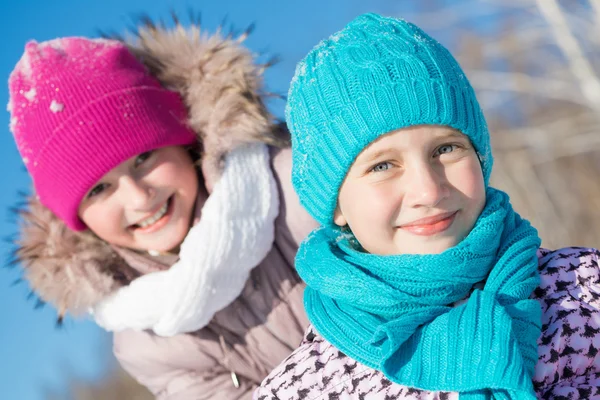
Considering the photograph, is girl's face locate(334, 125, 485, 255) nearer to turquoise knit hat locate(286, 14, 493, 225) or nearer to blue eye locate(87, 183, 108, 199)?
turquoise knit hat locate(286, 14, 493, 225)

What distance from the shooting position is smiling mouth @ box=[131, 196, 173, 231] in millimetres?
2627

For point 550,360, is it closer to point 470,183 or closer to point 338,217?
point 470,183

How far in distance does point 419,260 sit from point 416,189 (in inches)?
6.8

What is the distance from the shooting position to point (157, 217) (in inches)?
104

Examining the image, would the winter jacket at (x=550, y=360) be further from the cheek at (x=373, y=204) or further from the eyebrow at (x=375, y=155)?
the eyebrow at (x=375, y=155)

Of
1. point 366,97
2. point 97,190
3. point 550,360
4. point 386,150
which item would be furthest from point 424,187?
point 97,190

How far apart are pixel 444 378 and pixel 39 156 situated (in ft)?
5.70

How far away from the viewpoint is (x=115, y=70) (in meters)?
2.65

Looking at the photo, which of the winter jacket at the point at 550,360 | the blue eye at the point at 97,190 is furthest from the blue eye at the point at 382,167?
the blue eye at the point at 97,190

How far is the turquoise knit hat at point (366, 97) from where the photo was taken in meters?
1.68

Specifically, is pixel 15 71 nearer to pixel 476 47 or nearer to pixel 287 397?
pixel 287 397

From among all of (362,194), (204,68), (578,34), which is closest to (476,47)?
(578,34)

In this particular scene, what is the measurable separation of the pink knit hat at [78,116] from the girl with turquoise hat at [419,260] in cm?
94

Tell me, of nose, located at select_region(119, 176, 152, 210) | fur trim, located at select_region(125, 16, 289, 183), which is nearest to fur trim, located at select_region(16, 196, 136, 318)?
nose, located at select_region(119, 176, 152, 210)
